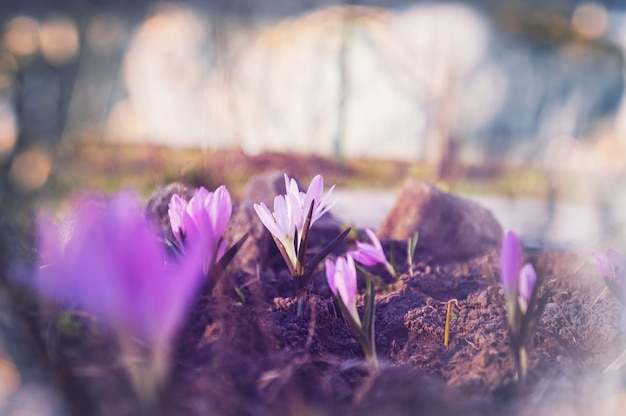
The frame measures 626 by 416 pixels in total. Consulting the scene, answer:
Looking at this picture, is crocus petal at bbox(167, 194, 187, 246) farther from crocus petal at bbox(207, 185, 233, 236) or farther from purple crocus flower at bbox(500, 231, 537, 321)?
purple crocus flower at bbox(500, 231, 537, 321)

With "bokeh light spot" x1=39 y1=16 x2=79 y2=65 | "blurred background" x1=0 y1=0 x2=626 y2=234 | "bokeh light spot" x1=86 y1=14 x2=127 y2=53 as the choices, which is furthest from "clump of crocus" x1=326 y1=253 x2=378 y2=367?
"bokeh light spot" x1=86 y1=14 x2=127 y2=53

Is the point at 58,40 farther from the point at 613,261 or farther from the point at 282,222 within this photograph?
the point at 613,261

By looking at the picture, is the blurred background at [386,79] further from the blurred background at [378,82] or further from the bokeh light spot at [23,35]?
the bokeh light spot at [23,35]

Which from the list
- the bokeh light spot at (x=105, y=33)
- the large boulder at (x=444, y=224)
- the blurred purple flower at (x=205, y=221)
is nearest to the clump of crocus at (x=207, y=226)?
the blurred purple flower at (x=205, y=221)

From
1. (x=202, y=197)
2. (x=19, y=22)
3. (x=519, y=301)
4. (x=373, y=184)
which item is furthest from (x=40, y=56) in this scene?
(x=519, y=301)

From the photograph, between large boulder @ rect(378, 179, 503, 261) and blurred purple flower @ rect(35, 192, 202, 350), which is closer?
blurred purple flower @ rect(35, 192, 202, 350)

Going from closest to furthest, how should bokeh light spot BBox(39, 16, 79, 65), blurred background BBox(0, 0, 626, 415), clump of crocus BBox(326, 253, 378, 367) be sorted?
clump of crocus BBox(326, 253, 378, 367), bokeh light spot BBox(39, 16, 79, 65), blurred background BBox(0, 0, 626, 415)

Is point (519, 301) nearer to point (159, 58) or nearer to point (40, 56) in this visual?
point (40, 56)

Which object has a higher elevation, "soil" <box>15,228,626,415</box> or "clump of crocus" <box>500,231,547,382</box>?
"clump of crocus" <box>500,231,547,382</box>
